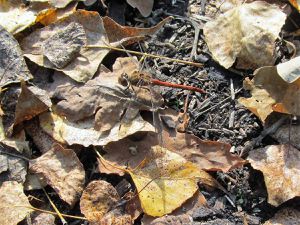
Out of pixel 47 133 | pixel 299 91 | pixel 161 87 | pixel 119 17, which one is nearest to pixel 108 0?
pixel 119 17

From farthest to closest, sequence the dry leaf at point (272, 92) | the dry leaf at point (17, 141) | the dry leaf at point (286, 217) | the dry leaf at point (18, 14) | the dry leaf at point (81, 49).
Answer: the dry leaf at point (18, 14) < the dry leaf at point (81, 49) < the dry leaf at point (17, 141) < the dry leaf at point (272, 92) < the dry leaf at point (286, 217)

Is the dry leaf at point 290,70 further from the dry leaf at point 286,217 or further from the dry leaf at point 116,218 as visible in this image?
the dry leaf at point 116,218

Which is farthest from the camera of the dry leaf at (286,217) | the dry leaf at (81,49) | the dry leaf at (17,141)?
the dry leaf at (81,49)

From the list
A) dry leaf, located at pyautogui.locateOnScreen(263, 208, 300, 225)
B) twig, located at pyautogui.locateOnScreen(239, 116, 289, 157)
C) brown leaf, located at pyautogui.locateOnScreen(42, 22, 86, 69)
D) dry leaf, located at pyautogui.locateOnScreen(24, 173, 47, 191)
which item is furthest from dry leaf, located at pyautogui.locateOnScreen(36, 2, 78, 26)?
dry leaf, located at pyautogui.locateOnScreen(263, 208, 300, 225)

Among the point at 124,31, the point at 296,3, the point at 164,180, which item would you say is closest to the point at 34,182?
the point at 164,180

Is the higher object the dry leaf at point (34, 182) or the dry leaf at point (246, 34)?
the dry leaf at point (246, 34)

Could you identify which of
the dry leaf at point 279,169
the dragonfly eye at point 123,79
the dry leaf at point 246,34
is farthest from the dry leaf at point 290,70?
the dragonfly eye at point 123,79

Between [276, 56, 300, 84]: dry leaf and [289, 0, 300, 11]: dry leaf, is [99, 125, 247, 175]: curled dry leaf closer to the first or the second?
[276, 56, 300, 84]: dry leaf
